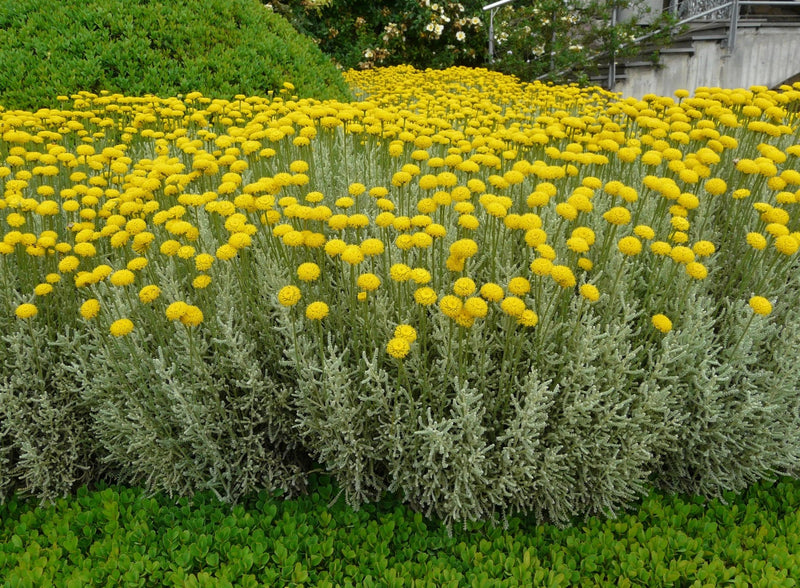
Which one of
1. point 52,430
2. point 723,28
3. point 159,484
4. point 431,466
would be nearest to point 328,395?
point 431,466

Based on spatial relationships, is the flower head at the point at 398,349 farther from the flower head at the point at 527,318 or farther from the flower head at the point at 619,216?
the flower head at the point at 619,216

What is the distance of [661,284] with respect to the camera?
2969 mm

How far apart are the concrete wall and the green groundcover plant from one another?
10.2 meters

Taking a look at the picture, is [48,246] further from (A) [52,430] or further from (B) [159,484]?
(B) [159,484]

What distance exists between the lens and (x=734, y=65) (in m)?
10.7

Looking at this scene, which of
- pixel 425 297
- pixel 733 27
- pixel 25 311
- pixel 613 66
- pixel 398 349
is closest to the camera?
pixel 398 349

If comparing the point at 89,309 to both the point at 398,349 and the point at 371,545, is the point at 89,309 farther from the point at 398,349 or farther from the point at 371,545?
the point at 371,545

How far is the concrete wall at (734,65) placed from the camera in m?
10.7

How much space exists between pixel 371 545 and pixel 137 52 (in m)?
5.51

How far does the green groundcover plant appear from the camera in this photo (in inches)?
87.4

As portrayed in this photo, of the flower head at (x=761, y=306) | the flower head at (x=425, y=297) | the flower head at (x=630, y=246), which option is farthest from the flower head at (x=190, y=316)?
the flower head at (x=761, y=306)

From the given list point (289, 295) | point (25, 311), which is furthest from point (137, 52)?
point (289, 295)

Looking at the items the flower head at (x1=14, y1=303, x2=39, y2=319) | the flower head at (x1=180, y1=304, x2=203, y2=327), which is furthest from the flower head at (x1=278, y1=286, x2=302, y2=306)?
the flower head at (x1=14, y1=303, x2=39, y2=319)

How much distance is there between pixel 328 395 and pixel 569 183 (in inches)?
89.9
